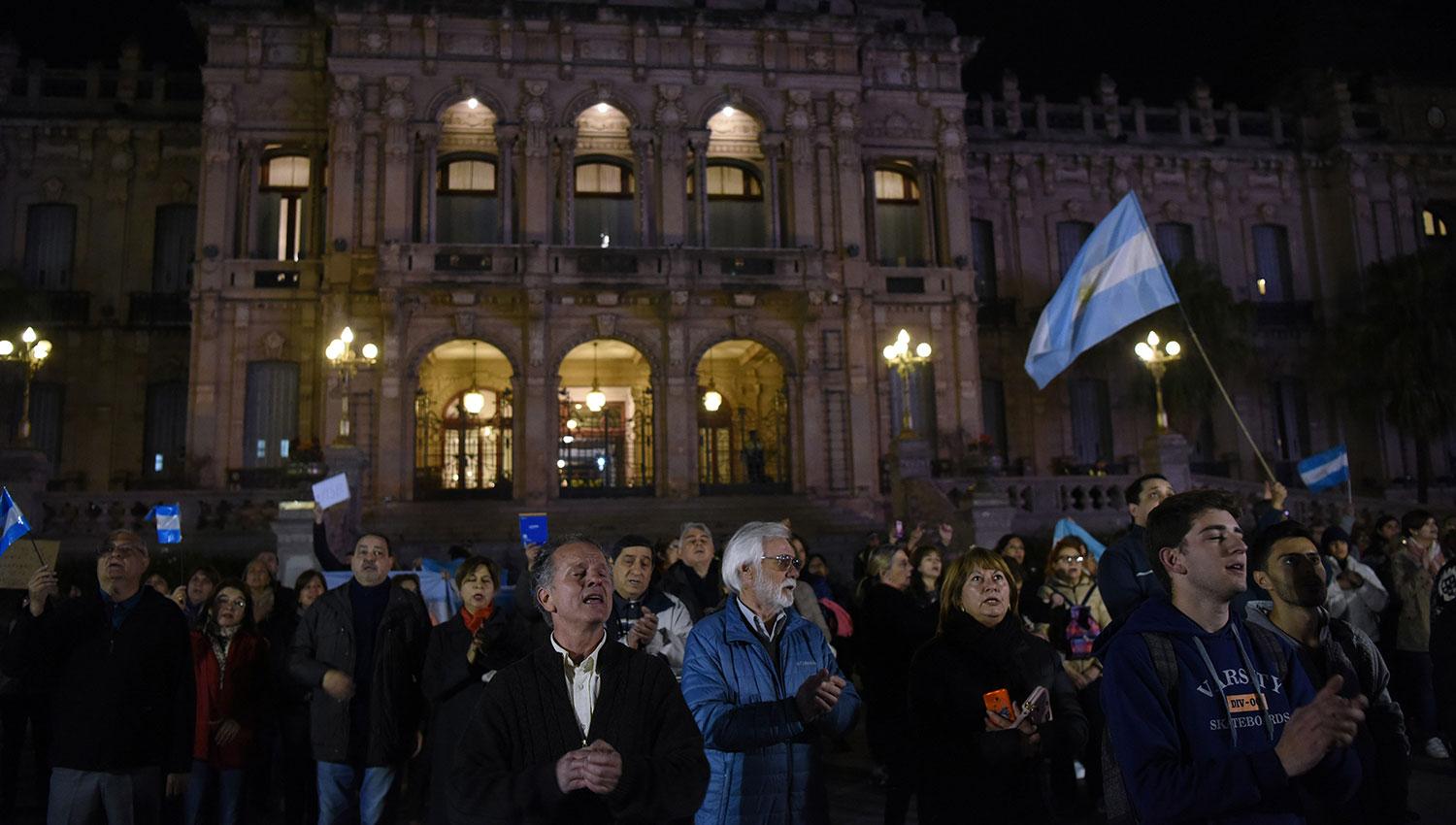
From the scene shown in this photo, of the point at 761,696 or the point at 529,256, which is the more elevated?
the point at 529,256

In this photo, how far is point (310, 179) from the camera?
27.0 metres

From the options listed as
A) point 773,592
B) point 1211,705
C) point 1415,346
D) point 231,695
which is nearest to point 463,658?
point 231,695

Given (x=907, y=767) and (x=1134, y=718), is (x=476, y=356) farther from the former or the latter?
(x=1134, y=718)

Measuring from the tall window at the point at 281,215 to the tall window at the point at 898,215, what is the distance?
1514 cm

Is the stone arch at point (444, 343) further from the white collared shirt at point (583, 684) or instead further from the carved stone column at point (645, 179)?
the white collared shirt at point (583, 684)

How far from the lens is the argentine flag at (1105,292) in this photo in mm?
12812

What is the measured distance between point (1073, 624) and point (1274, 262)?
30459 millimetres

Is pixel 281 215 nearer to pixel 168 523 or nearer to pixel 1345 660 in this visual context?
pixel 168 523

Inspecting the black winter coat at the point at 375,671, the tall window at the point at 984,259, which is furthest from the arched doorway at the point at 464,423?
the black winter coat at the point at 375,671

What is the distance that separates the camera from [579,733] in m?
3.69

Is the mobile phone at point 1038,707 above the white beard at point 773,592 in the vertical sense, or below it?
below

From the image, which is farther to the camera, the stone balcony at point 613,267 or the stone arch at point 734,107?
the stone arch at point 734,107

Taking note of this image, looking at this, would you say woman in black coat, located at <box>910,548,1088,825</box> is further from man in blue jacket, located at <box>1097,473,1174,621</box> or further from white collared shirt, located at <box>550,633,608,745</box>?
white collared shirt, located at <box>550,633,608,745</box>

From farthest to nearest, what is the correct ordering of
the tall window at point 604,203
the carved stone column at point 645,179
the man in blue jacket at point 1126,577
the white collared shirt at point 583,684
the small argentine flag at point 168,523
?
the tall window at point 604,203, the carved stone column at point 645,179, the small argentine flag at point 168,523, the man in blue jacket at point 1126,577, the white collared shirt at point 583,684
